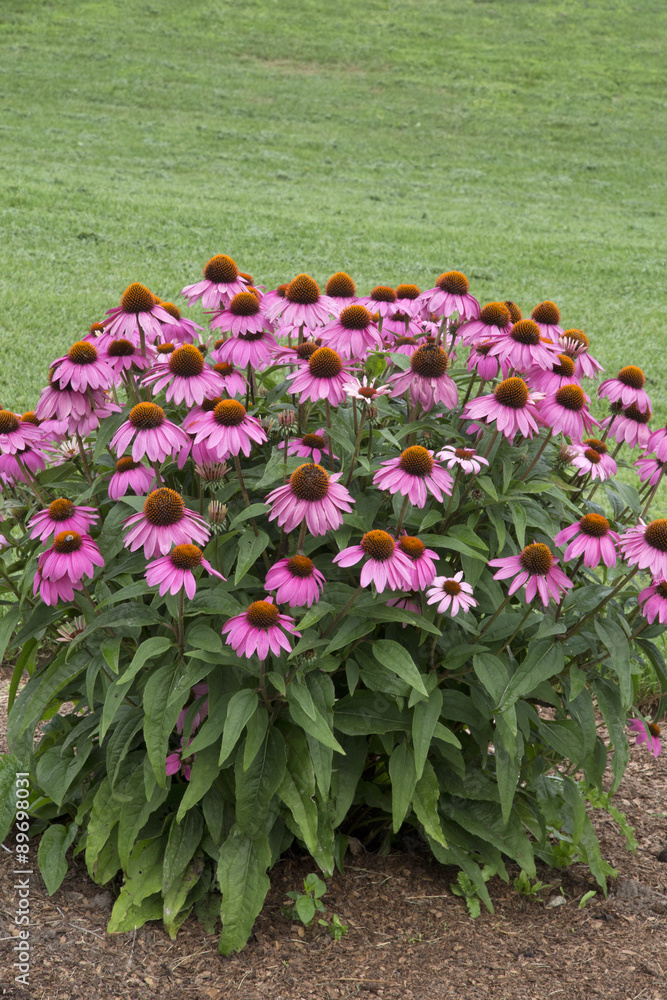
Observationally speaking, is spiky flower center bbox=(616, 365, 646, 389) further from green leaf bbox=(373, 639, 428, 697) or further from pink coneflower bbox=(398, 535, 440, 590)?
green leaf bbox=(373, 639, 428, 697)

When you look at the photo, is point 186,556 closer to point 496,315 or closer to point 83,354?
point 83,354

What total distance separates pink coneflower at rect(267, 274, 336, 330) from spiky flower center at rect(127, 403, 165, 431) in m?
0.45

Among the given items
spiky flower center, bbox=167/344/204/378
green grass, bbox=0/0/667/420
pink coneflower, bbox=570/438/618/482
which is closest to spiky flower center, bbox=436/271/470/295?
pink coneflower, bbox=570/438/618/482

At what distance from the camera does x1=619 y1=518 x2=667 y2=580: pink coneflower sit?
2.13 m

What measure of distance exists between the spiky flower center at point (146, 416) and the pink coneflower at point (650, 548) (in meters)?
1.23

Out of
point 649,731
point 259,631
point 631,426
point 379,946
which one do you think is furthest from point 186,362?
point 649,731

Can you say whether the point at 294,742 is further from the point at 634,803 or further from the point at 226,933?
the point at 634,803

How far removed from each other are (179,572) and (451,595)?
0.68 meters

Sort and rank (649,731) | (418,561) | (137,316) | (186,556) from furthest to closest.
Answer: (649,731) → (137,316) → (418,561) → (186,556)

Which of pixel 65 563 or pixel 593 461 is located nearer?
pixel 65 563

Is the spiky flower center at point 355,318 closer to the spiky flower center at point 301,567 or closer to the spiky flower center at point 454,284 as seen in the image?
the spiky flower center at point 454,284

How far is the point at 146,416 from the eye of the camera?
220 cm

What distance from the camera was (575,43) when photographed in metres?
29.7

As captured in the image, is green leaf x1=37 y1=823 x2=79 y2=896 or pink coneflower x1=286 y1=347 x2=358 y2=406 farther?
green leaf x1=37 y1=823 x2=79 y2=896
